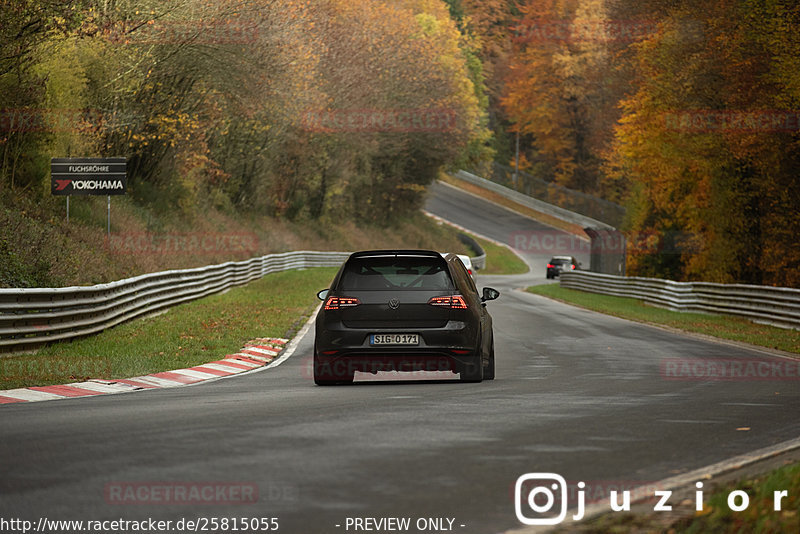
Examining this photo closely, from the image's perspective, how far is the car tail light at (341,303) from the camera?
13.1 m

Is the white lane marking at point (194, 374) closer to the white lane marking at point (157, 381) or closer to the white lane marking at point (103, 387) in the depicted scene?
the white lane marking at point (157, 381)

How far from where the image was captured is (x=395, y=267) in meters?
13.5

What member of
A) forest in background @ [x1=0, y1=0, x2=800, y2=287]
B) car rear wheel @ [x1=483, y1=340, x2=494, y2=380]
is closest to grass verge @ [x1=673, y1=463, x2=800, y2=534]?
car rear wheel @ [x1=483, y1=340, x2=494, y2=380]

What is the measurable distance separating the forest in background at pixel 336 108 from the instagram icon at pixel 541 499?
15640 mm

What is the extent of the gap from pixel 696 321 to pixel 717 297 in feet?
10.3

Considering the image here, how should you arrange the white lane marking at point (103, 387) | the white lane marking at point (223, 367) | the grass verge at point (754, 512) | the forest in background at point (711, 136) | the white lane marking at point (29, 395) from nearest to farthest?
the grass verge at point (754, 512), the white lane marking at point (29, 395), the white lane marking at point (103, 387), the white lane marking at point (223, 367), the forest in background at point (711, 136)

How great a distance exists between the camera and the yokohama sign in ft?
94.4

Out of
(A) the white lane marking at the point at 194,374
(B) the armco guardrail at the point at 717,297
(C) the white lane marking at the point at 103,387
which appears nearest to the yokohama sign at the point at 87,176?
(A) the white lane marking at the point at 194,374

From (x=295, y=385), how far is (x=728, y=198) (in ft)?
88.5

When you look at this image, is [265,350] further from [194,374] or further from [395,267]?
[395,267]

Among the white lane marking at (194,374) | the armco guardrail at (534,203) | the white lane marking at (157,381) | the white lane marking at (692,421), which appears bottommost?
the white lane marking at (194,374)

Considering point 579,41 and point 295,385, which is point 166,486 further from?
point 579,41

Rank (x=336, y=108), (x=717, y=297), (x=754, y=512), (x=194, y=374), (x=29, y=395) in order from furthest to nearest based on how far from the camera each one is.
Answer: (x=336, y=108), (x=717, y=297), (x=194, y=374), (x=29, y=395), (x=754, y=512)

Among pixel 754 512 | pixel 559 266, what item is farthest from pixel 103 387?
pixel 559 266
